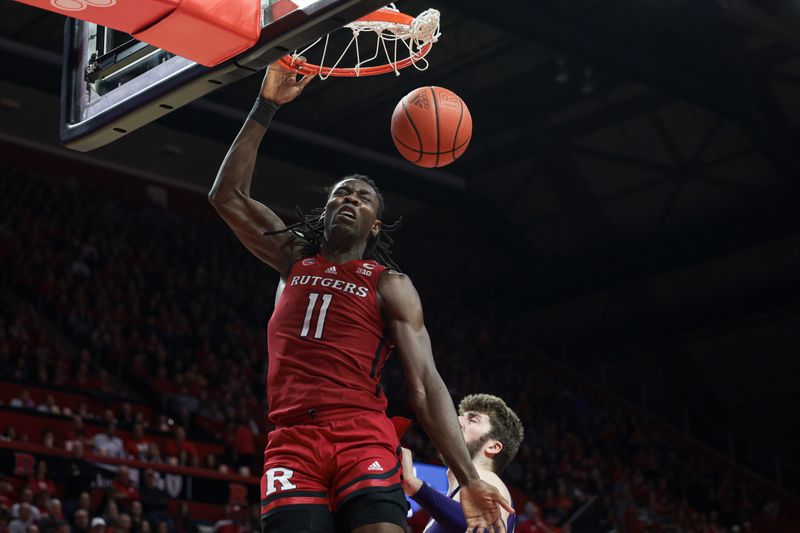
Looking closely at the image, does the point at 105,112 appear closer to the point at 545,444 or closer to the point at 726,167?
the point at 545,444

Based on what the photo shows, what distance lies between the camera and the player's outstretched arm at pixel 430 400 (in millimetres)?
3447

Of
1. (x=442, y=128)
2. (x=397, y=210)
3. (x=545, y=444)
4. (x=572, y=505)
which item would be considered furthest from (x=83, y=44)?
(x=397, y=210)

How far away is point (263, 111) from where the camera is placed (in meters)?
4.24

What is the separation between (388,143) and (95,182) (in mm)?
5569

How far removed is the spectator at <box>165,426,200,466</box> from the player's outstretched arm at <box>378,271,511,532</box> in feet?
29.0

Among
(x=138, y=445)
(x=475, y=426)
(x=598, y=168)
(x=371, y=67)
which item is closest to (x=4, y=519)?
(x=138, y=445)

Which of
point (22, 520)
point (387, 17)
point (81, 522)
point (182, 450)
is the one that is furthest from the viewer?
point (182, 450)

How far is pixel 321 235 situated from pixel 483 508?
124 centimetres

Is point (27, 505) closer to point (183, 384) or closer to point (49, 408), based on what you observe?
point (49, 408)

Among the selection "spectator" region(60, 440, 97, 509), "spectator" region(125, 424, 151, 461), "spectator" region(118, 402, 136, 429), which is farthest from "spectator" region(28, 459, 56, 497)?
"spectator" region(118, 402, 136, 429)

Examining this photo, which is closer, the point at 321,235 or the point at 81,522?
the point at 321,235

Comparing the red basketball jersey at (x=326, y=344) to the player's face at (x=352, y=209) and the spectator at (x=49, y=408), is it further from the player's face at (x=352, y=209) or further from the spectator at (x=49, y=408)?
the spectator at (x=49, y=408)

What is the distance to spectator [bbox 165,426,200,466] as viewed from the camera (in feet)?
39.9

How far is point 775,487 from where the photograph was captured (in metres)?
21.7
